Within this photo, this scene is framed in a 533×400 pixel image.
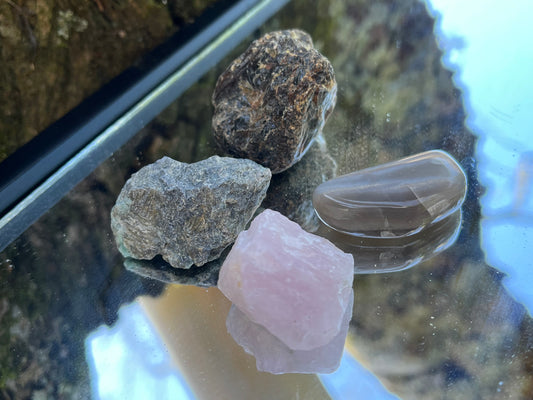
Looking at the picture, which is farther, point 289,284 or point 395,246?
point 395,246

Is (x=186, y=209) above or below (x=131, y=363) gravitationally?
above

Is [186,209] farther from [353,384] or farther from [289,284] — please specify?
[353,384]

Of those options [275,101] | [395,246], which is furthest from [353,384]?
[275,101]

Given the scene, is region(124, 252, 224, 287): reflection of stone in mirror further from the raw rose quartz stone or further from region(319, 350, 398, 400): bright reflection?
region(319, 350, 398, 400): bright reflection

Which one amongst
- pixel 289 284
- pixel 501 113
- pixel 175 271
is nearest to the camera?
pixel 289 284

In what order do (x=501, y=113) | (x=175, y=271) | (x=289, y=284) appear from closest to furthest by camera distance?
(x=289, y=284) < (x=175, y=271) < (x=501, y=113)

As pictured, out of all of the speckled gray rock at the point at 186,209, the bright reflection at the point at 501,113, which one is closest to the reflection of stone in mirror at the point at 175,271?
the speckled gray rock at the point at 186,209

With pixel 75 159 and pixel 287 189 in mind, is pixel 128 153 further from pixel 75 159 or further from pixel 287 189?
pixel 287 189

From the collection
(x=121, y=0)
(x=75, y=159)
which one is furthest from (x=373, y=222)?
(x=121, y=0)
